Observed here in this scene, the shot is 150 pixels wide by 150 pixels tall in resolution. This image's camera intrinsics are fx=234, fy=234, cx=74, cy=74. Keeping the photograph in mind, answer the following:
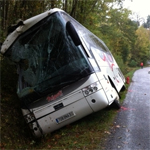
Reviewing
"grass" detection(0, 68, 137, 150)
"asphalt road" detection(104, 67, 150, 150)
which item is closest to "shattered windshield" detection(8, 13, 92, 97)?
→ "grass" detection(0, 68, 137, 150)

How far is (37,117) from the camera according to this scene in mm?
5738

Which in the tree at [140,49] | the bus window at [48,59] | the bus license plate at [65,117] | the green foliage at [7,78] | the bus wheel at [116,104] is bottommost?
the tree at [140,49]

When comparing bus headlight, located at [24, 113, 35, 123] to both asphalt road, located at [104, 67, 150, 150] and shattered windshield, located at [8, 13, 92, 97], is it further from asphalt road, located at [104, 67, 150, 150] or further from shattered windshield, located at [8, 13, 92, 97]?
asphalt road, located at [104, 67, 150, 150]

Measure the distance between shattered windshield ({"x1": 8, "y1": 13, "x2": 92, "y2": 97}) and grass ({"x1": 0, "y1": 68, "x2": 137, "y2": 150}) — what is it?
99 cm

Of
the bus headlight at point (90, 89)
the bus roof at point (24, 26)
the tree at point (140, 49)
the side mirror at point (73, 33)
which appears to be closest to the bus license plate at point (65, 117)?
the bus headlight at point (90, 89)

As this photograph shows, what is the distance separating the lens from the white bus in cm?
558

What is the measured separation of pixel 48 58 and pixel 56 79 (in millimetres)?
613

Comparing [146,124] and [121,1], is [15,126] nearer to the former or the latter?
[146,124]

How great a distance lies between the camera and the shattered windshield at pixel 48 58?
5.56 m

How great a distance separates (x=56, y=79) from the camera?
5.58m

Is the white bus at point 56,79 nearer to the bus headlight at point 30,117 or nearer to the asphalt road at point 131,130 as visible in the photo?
the bus headlight at point 30,117

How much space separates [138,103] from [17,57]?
494 cm

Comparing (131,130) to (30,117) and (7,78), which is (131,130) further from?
(7,78)

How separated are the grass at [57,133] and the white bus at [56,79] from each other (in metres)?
0.29
